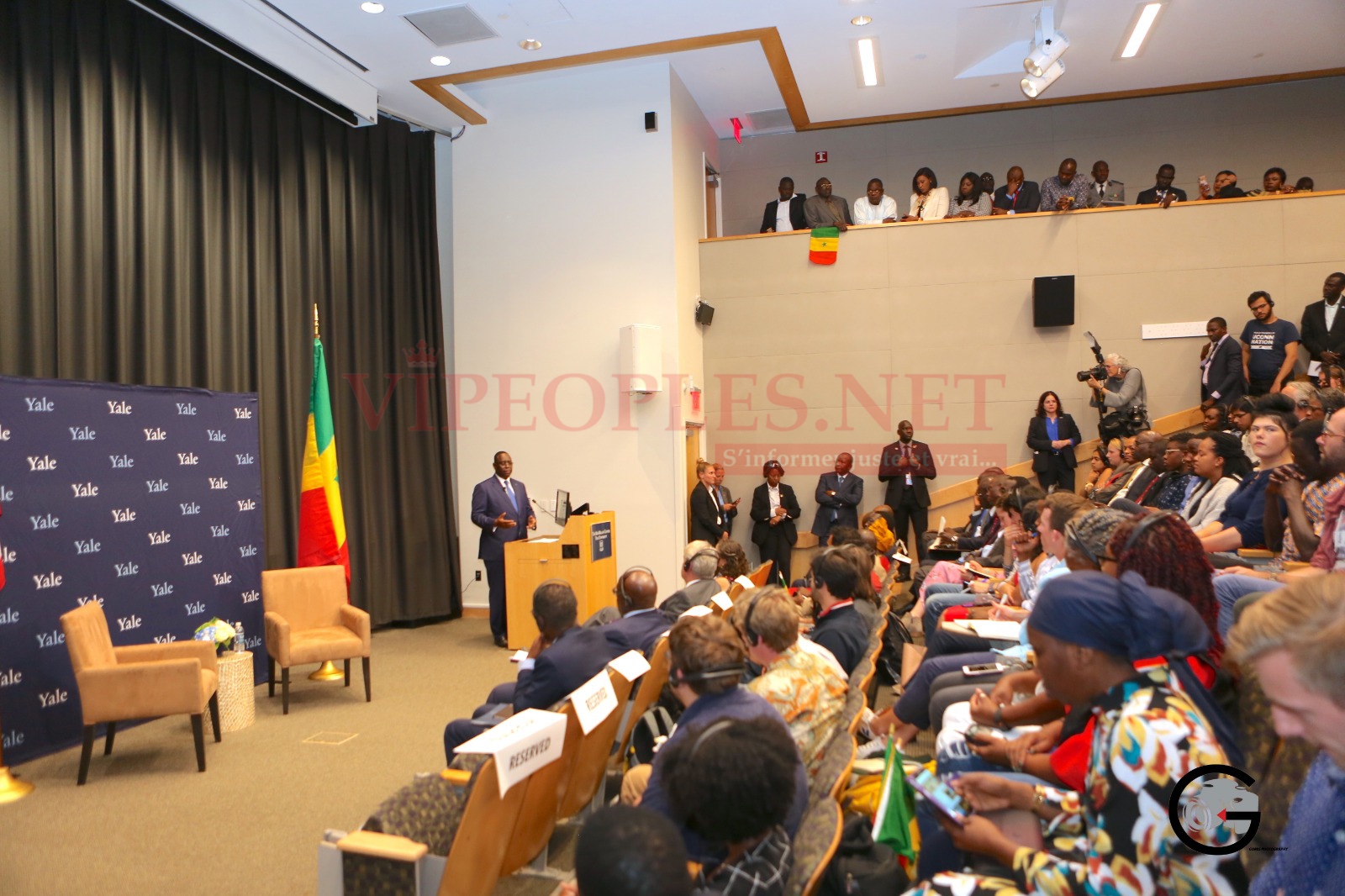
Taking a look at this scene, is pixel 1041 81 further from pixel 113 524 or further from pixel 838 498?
pixel 113 524

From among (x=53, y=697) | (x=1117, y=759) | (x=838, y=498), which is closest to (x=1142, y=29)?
(x=838, y=498)

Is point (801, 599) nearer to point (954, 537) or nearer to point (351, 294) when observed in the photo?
point (954, 537)

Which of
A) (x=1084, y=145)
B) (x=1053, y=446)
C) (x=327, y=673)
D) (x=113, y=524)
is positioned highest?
(x=1084, y=145)

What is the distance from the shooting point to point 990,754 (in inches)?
87.9

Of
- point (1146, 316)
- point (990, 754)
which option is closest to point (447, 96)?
point (1146, 316)

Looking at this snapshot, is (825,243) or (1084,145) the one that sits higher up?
(1084,145)

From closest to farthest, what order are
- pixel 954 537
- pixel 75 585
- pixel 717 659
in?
pixel 717 659
pixel 75 585
pixel 954 537

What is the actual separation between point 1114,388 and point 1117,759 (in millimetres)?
8142

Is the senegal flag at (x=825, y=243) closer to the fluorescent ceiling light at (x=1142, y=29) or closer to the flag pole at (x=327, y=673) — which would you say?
the fluorescent ceiling light at (x=1142, y=29)

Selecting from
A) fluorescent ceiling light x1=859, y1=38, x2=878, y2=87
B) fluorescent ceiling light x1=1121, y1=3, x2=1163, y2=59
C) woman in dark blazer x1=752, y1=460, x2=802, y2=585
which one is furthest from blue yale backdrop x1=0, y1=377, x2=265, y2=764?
fluorescent ceiling light x1=1121, y1=3, x2=1163, y2=59

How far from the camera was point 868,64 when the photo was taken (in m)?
8.82

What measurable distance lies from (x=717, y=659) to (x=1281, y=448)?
326 centimetres

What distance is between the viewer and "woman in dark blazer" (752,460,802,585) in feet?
Answer: 30.8

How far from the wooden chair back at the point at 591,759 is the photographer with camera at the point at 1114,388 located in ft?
22.6
